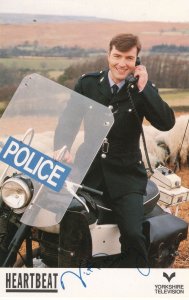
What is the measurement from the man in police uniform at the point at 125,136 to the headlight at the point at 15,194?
44 cm

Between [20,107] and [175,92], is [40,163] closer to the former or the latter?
[20,107]

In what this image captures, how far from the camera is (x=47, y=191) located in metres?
1.77

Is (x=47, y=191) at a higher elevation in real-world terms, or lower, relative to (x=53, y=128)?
lower

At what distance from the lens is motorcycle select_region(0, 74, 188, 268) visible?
1.74m

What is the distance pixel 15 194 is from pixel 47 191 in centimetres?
12

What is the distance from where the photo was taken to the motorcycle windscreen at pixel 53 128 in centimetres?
176

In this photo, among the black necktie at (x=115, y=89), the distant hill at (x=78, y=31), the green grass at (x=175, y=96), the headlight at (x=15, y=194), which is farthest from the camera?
the green grass at (x=175, y=96)

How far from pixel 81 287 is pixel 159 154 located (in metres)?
1.23

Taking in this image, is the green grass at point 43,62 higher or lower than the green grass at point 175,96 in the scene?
lower

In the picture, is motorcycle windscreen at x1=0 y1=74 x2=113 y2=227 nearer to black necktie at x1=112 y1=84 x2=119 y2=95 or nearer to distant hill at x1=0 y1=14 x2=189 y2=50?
black necktie at x1=112 y1=84 x2=119 y2=95

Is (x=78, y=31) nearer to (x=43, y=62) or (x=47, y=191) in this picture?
(x=43, y=62)
